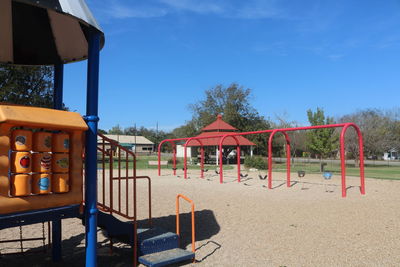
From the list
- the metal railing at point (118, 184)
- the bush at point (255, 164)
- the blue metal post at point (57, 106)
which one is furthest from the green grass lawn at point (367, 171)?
the blue metal post at point (57, 106)

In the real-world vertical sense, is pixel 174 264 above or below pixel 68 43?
below

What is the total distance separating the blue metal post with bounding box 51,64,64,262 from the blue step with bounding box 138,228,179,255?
127 cm

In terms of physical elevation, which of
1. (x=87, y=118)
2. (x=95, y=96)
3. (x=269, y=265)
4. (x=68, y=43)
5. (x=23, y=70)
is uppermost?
(x=23, y=70)

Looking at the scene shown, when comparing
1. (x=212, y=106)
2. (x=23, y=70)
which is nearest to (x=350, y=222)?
(x=23, y=70)

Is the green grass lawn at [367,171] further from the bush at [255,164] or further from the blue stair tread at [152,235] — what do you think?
the blue stair tread at [152,235]

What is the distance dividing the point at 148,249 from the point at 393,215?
265 inches

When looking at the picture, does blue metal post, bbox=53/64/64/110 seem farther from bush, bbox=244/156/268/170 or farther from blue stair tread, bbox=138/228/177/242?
bush, bbox=244/156/268/170

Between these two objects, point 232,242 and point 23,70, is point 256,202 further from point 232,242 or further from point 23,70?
point 23,70

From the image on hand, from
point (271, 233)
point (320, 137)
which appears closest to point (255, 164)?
point (320, 137)

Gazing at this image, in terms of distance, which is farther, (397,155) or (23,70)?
(397,155)

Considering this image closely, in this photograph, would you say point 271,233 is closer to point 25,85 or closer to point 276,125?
point 25,85

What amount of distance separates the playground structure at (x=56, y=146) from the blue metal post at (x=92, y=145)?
0.04 feet

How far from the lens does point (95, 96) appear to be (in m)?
4.23

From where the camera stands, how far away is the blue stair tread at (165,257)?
461 cm
